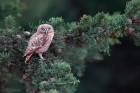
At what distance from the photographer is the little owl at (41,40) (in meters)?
3.45

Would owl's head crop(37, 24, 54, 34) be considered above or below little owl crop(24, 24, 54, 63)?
above

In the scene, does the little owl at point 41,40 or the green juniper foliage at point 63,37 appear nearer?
the green juniper foliage at point 63,37

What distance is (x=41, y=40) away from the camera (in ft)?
12.0

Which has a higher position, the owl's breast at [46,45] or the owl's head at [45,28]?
the owl's head at [45,28]

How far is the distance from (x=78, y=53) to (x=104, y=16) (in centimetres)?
79

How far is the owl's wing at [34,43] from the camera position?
11.2ft

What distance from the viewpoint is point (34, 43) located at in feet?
11.5

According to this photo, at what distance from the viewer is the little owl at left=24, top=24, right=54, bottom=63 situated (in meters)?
3.45

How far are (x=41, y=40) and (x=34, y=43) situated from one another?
0.16 metres

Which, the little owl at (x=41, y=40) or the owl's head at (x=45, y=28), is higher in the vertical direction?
the owl's head at (x=45, y=28)

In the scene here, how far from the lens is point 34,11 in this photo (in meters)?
6.20

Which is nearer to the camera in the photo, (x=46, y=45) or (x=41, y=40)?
(x=46, y=45)

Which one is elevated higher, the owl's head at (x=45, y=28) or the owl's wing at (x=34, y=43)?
the owl's head at (x=45, y=28)

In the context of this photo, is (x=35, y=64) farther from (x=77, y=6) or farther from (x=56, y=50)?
(x=77, y=6)
